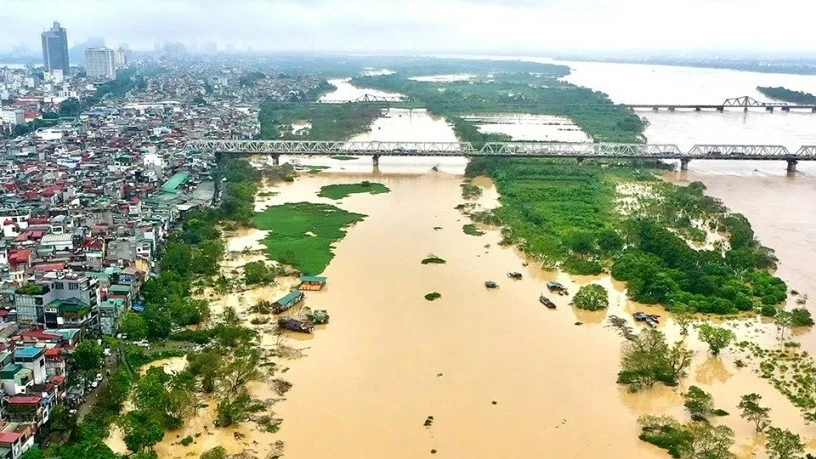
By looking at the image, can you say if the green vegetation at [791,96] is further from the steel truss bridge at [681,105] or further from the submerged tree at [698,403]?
the submerged tree at [698,403]

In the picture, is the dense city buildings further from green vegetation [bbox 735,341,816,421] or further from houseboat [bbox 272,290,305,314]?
green vegetation [bbox 735,341,816,421]

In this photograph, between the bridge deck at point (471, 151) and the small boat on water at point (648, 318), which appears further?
the bridge deck at point (471, 151)

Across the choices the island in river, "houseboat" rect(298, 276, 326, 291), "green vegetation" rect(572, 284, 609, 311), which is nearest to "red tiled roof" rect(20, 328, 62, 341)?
the island in river

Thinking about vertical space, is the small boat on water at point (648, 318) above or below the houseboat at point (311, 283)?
below

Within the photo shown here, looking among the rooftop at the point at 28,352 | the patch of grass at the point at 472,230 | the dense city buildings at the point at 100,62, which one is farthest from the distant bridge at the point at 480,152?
the dense city buildings at the point at 100,62

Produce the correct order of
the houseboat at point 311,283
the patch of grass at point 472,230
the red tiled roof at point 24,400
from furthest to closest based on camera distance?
1. the patch of grass at point 472,230
2. the houseboat at point 311,283
3. the red tiled roof at point 24,400

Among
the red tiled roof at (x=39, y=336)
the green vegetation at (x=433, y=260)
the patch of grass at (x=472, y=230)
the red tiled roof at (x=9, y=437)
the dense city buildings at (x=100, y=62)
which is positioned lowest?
the green vegetation at (x=433, y=260)

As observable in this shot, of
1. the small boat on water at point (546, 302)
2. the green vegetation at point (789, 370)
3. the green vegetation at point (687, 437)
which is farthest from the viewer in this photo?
the small boat on water at point (546, 302)
